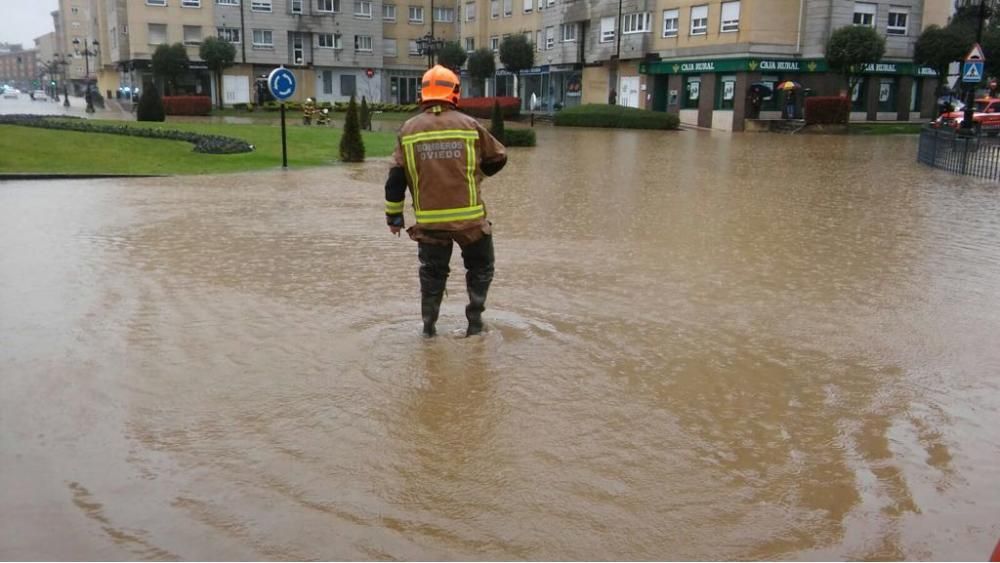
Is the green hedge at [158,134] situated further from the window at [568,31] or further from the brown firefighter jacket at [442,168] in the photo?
the window at [568,31]

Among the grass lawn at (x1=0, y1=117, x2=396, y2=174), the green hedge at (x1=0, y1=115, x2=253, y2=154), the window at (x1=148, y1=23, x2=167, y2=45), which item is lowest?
the grass lawn at (x1=0, y1=117, x2=396, y2=174)

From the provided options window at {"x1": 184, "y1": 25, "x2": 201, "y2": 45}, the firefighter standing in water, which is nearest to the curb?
the firefighter standing in water

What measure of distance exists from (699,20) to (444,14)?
104 ft

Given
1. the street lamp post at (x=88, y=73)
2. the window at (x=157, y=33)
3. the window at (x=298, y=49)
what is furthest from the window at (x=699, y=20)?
the window at (x=157, y=33)

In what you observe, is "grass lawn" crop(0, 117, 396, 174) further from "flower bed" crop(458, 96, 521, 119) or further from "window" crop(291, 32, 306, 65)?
"window" crop(291, 32, 306, 65)

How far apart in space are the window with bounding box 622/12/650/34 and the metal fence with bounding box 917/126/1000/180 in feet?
95.0

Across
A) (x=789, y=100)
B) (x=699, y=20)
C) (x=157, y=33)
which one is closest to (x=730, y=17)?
(x=699, y=20)

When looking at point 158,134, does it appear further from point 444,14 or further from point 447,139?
point 444,14

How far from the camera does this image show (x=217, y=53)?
57.3m

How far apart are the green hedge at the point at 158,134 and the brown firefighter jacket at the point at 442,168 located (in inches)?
610

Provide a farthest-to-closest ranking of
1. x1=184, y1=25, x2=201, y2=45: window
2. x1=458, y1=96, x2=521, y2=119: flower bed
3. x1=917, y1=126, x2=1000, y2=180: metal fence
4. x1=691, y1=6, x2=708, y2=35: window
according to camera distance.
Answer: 1. x1=184, y1=25, x2=201, y2=45: window
2. x1=458, y1=96, x2=521, y2=119: flower bed
3. x1=691, y1=6, x2=708, y2=35: window
4. x1=917, y1=126, x2=1000, y2=180: metal fence

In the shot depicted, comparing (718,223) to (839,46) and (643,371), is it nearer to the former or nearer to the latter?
(643,371)

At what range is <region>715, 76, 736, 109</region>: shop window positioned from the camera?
42.7 m

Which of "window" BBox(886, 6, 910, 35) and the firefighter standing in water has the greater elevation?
"window" BBox(886, 6, 910, 35)
